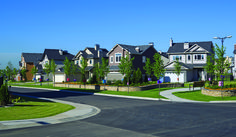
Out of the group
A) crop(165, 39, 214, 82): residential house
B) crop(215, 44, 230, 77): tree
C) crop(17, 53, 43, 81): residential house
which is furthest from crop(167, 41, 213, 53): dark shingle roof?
crop(17, 53, 43, 81): residential house

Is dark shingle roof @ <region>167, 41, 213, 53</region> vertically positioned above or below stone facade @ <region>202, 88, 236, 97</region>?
above

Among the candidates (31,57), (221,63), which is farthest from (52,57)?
(221,63)

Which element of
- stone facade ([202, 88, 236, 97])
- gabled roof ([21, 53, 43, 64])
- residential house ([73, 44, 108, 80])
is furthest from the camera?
gabled roof ([21, 53, 43, 64])

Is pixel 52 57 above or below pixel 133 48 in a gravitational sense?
below

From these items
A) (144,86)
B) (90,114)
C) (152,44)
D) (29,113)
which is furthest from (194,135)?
(152,44)

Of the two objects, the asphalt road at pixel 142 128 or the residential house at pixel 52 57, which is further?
the residential house at pixel 52 57

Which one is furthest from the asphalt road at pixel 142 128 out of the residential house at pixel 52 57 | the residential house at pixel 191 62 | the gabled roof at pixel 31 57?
the gabled roof at pixel 31 57

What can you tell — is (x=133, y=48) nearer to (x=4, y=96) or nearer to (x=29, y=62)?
(x=4, y=96)

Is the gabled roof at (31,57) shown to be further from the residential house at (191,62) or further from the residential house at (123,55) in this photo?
the residential house at (191,62)

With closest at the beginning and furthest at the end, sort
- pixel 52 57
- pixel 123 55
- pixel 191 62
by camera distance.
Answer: pixel 123 55 → pixel 191 62 → pixel 52 57

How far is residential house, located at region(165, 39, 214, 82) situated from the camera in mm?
51656

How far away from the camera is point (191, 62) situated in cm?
5512

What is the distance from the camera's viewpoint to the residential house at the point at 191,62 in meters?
51.7

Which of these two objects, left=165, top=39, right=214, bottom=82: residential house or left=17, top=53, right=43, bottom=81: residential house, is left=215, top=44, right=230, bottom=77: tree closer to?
left=165, top=39, right=214, bottom=82: residential house
